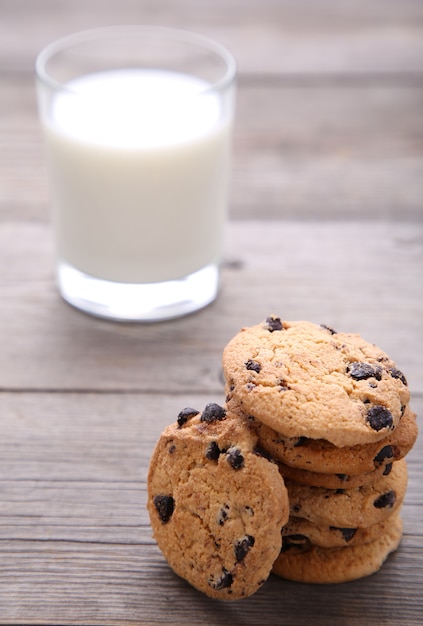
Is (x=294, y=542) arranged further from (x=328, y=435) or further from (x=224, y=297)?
(x=224, y=297)

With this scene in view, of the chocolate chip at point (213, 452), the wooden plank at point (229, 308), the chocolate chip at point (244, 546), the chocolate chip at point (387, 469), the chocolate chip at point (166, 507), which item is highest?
the chocolate chip at point (213, 452)

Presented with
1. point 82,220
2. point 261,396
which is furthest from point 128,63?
point 261,396

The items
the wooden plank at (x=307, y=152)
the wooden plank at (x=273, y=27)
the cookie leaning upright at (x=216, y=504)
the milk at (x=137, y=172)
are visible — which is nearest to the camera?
the cookie leaning upright at (x=216, y=504)

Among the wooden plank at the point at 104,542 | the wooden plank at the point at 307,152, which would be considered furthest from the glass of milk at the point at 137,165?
the wooden plank at the point at 307,152

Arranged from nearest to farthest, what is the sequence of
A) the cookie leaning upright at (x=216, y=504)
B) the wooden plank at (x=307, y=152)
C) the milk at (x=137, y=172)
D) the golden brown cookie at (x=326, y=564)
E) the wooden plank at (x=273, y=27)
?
1. the cookie leaning upright at (x=216, y=504)
2. the golden brown cookie at (x=326, y=564)
3. the milk at (x=137, y=172)
4. the wooden plank at (x=307, y=152)
5. the wooden plank at (x=273, y=27)

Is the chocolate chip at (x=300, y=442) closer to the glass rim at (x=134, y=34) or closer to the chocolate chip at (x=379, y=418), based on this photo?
the chocolate chip at (x=379, y=418)

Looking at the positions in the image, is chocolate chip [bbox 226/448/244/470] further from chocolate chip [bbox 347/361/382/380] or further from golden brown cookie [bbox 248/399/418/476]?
chocolate chip [bbox 347/361/382/380]

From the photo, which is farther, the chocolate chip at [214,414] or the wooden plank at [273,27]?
the wooden plank at [273,27]

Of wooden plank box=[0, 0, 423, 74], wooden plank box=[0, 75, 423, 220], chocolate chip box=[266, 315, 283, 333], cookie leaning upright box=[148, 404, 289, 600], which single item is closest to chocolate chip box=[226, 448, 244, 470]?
cookie leaning upright box=[148, 404, 289, 600]

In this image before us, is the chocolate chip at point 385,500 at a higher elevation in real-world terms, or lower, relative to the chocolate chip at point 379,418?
lower
